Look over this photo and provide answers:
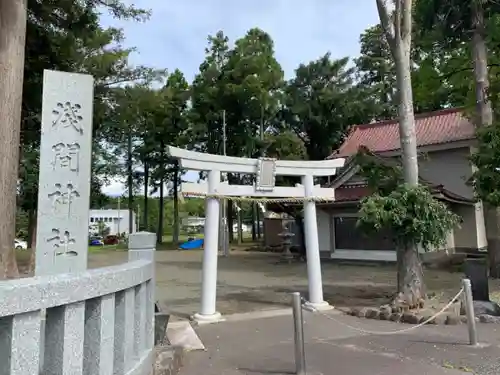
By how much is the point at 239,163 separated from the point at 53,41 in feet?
26.4

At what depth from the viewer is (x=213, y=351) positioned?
21.9ft

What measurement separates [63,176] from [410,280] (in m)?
7.23

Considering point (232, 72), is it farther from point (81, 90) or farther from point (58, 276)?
point (58, 276)

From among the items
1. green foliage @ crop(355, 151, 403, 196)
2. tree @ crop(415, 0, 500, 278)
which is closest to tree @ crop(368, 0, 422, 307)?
green foliage @ crop(355, 151, 403, 196)

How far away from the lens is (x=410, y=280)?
941 centimetres

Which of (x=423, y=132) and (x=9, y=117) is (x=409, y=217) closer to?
(x=9, y=117)

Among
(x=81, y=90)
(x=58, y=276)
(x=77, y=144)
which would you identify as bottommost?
(x=58, y=276)

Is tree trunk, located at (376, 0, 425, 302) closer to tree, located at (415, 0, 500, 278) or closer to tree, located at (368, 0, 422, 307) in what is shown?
tree, located at (368, 0, 422, 307)

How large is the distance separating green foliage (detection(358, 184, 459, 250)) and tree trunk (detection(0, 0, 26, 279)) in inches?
277

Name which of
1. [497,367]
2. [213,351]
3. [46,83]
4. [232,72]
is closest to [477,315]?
[497,367]

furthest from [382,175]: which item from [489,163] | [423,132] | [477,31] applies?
[423,132]

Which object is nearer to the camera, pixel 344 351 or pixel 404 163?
pixel 344 351

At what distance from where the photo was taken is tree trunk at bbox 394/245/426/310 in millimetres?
9211

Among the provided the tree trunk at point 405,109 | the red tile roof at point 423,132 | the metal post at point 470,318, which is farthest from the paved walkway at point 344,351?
the red tile roof at point 423,132
